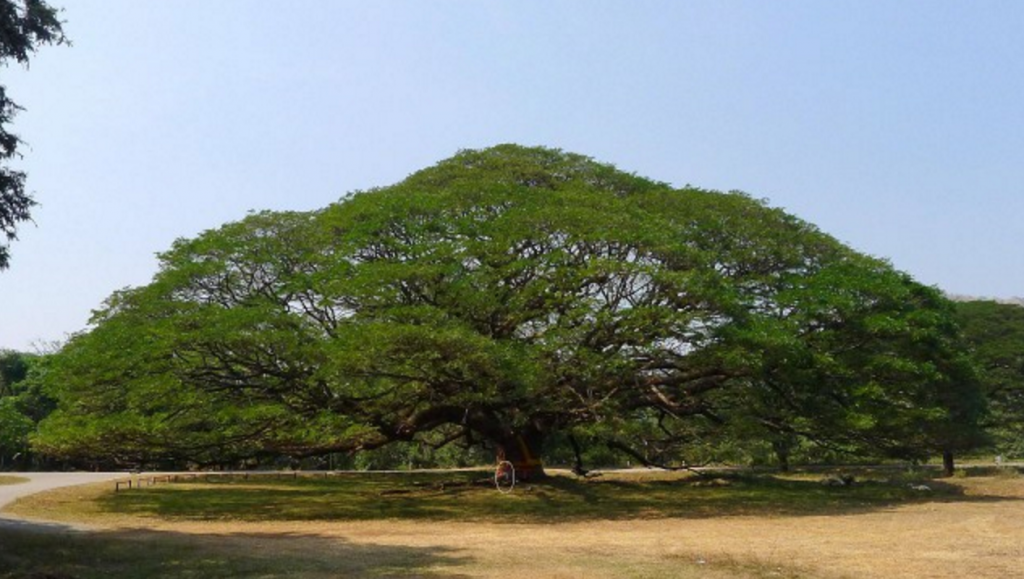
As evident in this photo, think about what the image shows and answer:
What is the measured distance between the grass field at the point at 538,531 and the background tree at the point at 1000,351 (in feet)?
27.7

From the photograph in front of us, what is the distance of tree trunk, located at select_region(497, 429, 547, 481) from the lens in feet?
83.0

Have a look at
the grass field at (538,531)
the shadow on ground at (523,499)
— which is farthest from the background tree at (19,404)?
the grass field at (538,531)

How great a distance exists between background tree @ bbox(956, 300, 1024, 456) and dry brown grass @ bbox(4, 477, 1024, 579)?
15.8 meters

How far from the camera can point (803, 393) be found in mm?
22672

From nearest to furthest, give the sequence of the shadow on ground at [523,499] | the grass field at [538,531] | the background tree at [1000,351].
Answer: the grass field at [538,531]
the shadow on ground at [523,499]
the background tree at [1000,351]

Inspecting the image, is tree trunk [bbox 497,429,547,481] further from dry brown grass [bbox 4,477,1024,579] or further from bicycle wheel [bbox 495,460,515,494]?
dry brown grass [bbox 4,477,1024,579]

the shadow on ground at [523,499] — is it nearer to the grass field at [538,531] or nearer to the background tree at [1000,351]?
the grass field at [538,531]

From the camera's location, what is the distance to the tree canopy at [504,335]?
19.6 metres

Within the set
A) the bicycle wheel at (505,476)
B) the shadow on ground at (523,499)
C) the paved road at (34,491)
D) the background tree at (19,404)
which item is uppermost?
the background tree at (19,404)

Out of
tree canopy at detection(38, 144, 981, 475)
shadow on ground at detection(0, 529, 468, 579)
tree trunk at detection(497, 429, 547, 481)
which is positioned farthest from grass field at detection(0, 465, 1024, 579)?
tree canopy at detection(38, 144, 981, 475)

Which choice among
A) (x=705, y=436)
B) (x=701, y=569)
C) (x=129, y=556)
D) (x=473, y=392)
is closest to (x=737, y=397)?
(x=705, y=436)

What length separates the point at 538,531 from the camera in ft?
53.1

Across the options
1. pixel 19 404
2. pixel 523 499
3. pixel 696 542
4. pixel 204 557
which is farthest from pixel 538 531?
pixel 19 404

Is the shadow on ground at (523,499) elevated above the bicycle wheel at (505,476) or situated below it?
below
